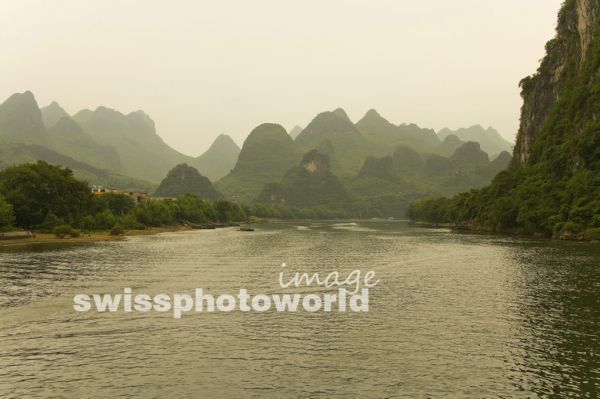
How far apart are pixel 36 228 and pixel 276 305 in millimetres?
96547

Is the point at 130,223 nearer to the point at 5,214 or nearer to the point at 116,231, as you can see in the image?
the point at 116,231

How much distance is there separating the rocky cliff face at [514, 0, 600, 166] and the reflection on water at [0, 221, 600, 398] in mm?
119701

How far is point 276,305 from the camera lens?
3975 cm

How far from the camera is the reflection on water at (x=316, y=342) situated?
2233 centimetres

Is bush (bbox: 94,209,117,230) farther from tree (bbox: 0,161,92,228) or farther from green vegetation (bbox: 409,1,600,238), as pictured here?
green vegetation (bbox: 409,1,600,238)

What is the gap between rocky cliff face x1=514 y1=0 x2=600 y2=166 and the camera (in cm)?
15400

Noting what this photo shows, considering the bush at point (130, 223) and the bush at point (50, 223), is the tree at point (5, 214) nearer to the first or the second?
the bush at point (50, 223)

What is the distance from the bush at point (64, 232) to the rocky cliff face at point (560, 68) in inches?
A: 5451

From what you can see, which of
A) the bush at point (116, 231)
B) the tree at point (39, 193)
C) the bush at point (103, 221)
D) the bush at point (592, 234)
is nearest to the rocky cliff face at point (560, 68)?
the bush at point (592, 234)

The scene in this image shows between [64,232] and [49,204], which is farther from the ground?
[49,204]

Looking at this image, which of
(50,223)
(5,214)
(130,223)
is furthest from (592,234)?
(130,223)

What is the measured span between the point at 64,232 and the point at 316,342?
97.6 metres

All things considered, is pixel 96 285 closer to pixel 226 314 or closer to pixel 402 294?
pixel 226 314

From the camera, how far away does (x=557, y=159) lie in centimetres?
13388
